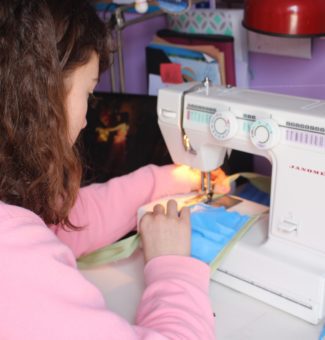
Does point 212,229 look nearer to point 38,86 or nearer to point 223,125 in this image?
point 223,125

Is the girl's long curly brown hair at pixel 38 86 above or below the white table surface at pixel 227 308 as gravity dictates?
above

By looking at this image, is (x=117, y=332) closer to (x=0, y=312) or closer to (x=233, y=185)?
(x=0, y=312)

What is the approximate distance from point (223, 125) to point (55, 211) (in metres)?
0.36

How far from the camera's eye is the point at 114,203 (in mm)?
1204

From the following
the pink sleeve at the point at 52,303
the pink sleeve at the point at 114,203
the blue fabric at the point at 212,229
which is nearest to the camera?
the pink sleeve at the point at 52,303

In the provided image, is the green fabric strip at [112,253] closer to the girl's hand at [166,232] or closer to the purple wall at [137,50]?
the girl's hand at [166,232]

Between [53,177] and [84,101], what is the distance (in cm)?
14

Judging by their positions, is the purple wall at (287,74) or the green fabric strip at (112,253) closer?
the green fabric strip at (112,253)

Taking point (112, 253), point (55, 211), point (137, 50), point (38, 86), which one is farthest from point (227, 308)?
point (137, 50)

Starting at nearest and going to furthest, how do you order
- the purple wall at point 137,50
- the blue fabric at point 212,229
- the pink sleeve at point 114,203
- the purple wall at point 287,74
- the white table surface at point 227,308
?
1. the white table surface at point 227,308
2. the blue fabric at point 212,229
3. the pink sleeve at point 114,203
4. the purple wall at point 287,74
5. the purple wall at point 137,50

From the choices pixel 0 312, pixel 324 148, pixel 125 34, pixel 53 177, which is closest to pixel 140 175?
pixel 53 177

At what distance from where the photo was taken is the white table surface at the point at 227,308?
86 cm

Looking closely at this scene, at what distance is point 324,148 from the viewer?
84 centimetres

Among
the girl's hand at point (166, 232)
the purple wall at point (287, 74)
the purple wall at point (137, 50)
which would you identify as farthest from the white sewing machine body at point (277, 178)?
the purple wall at point (137, 50)
